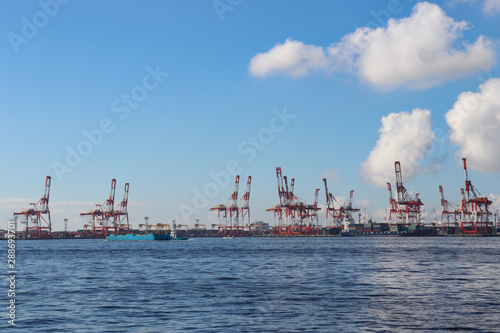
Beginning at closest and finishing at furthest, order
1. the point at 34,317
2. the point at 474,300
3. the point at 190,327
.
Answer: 1. the point at 190,327
2. the point at 34,317
3. the point at 474,300

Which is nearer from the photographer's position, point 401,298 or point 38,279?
point 401,298

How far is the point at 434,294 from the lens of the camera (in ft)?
115

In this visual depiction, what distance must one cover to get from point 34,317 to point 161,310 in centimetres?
703

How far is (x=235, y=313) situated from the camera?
28359mm

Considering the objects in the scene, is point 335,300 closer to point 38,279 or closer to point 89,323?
point 89,323

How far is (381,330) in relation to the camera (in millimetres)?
23438

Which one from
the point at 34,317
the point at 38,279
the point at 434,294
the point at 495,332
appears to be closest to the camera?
the point at 495,332

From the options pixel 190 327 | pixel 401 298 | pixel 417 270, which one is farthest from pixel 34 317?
pixel 417 270

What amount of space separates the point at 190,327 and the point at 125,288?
17562 millimetres

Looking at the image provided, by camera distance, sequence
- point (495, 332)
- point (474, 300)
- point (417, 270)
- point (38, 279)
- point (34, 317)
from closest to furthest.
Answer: point (495, 332) → point (34, 317) → point (474, 300) → point (38, 279) → point (417, 270)

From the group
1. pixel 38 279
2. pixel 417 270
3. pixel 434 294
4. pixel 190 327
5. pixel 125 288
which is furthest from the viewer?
pixel 417 270

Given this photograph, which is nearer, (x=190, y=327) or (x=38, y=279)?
(x=190, y=327)

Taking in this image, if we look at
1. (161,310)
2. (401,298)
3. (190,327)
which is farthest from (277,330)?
(401,298)

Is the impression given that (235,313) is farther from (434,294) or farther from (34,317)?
(434,294)
